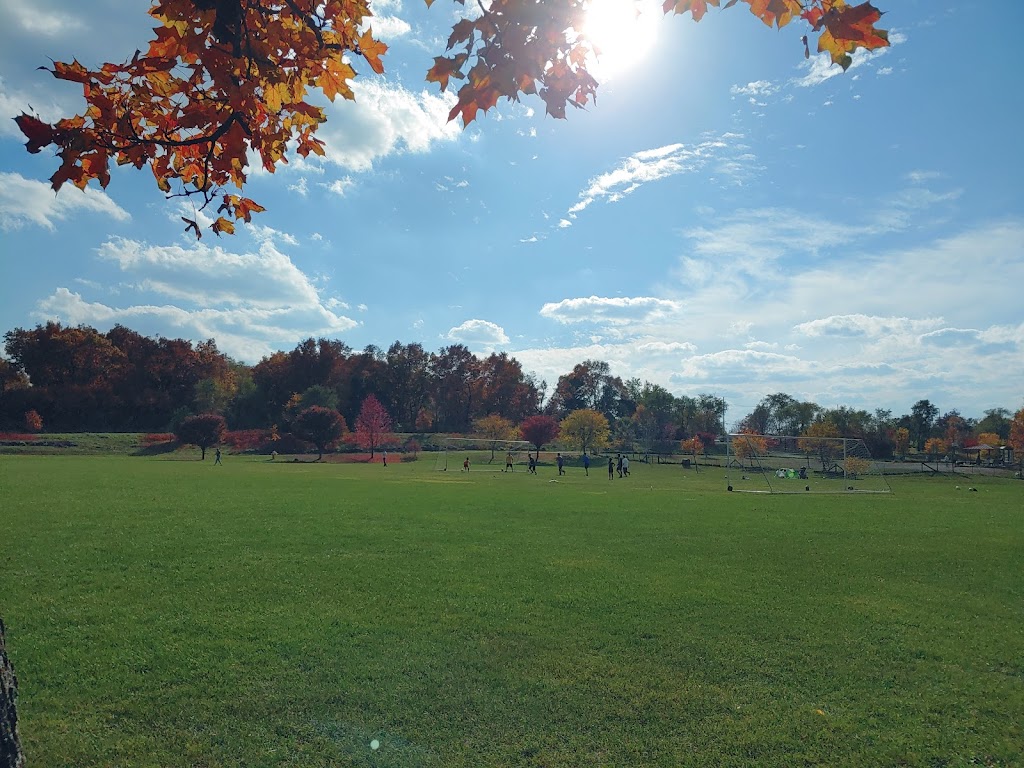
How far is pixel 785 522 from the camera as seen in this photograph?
1888 cm

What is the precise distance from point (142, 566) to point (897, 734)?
1094 centimetres

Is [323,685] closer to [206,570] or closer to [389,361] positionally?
[206,570]

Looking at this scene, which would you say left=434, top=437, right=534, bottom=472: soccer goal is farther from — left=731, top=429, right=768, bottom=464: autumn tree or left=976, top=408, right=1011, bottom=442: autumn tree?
left=976, top=408, right=1011, bottom=442: autumn tree

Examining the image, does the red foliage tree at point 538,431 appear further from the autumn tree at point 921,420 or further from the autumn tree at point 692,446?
the autumn tree at point 921,420

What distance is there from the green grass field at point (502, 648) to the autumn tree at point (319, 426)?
63.4 m

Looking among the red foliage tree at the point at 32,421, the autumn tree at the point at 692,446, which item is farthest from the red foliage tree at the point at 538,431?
the red foliage tree at the point at 32,421

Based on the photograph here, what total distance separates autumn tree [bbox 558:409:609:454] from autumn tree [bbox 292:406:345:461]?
3121 centimetres

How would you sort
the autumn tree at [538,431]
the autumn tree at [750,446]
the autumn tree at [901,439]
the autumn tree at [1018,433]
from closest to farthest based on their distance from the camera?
the autumn tree at [750,446], the autumn tree at [1018,433], the autumn tree at [538,431], the autumn tree at [901,439]

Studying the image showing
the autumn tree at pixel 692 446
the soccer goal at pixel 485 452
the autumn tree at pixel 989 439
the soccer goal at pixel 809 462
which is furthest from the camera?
the autumn tree at pixel 989 439

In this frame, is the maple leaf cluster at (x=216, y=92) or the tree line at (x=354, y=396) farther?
the tree line at (x=354, y=396)

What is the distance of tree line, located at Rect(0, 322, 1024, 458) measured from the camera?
8925 cm

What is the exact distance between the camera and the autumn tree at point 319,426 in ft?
251

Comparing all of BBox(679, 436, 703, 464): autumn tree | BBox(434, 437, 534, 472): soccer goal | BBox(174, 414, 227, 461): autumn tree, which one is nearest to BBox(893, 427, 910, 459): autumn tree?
BBox(679, 436, 703, 464): autumn tree

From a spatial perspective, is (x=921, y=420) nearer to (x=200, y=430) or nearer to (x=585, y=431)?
(x=585, y=431)
